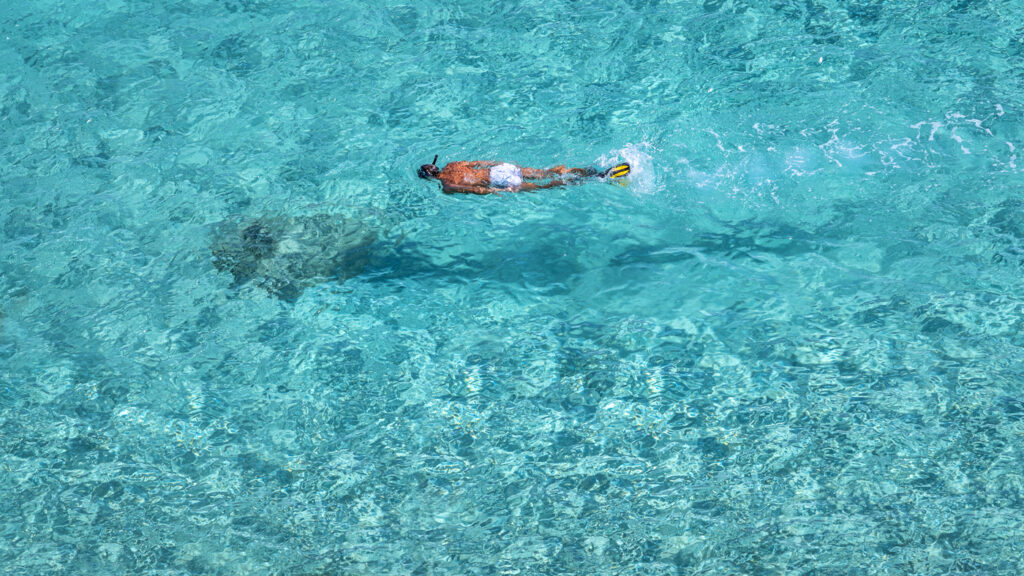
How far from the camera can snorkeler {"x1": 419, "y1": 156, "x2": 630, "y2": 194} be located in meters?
8.77

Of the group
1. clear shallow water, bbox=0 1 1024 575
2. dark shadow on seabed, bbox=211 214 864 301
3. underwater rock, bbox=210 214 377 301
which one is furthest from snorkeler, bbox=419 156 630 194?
underwater rock, bbox=210 214 377 301

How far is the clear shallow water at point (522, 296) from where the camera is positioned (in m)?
6.70

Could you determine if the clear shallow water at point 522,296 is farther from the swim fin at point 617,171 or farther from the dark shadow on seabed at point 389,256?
the swim fin at point 617,171

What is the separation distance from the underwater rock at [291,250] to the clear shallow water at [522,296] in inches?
2.3

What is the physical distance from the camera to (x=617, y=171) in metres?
8.67

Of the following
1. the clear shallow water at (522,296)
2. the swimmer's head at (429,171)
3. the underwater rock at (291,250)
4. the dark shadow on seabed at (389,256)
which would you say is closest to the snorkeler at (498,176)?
the swimmer's head at (429,171)

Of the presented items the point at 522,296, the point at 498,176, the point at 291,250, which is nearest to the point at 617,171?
the point at 498,176

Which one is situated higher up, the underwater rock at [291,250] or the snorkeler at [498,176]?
the snorkeler at [498,176]

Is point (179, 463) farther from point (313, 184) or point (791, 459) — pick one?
point (791, 459)

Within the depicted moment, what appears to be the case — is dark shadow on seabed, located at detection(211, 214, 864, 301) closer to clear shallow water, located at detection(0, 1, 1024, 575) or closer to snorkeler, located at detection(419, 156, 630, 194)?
clear shallow water, located at detection(0, 1, 1024, 575)

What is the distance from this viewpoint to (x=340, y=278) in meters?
8.60

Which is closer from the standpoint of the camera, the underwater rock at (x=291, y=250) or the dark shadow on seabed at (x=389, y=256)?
the dark shadow on seabed at (x=389, y=256)

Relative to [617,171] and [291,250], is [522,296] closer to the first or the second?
[617,171]

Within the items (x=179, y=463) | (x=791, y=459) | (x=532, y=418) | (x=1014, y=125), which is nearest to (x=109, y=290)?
(x=179, y=463)
